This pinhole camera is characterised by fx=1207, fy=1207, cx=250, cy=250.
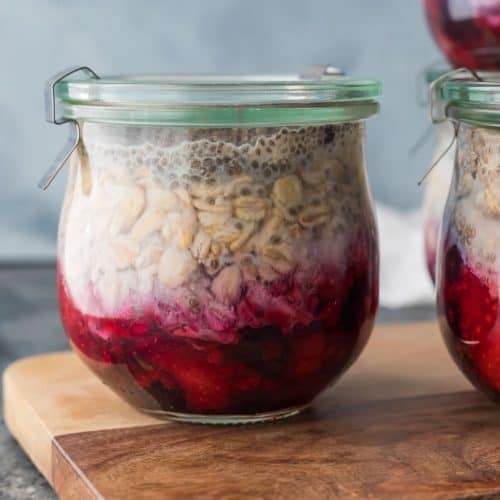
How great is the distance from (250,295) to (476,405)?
18 centimetres

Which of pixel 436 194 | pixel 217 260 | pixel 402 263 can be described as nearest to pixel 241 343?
pixel 217 260

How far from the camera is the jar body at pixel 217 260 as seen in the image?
65cm

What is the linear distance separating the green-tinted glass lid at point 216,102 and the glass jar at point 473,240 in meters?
0.07

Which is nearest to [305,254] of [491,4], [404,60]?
[491,4]

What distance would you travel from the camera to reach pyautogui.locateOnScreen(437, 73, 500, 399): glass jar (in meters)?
0.66

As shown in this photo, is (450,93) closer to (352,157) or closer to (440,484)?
(352,157)

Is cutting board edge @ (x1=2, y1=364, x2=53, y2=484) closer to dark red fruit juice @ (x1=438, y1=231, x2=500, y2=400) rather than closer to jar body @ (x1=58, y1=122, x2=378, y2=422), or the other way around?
jar body @ (x1=58, y1=122, x2=378, y2=422)

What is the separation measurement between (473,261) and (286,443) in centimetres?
15

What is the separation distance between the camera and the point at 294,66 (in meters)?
1.60

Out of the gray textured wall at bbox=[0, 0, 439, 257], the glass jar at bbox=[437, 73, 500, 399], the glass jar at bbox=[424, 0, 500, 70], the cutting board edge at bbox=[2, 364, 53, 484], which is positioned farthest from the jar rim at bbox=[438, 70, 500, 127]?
the gray textured wall at bbox=[0, 0, 439, 257]

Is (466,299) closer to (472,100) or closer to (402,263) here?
(472,100)

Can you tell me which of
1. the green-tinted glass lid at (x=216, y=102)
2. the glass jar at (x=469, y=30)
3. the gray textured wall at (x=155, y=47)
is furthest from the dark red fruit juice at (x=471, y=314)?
the gray textured wall at (x=155, y=47)

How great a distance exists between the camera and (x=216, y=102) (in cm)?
65

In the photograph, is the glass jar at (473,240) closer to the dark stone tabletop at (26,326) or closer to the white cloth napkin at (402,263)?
the dark stone tabletop at (26,326)
